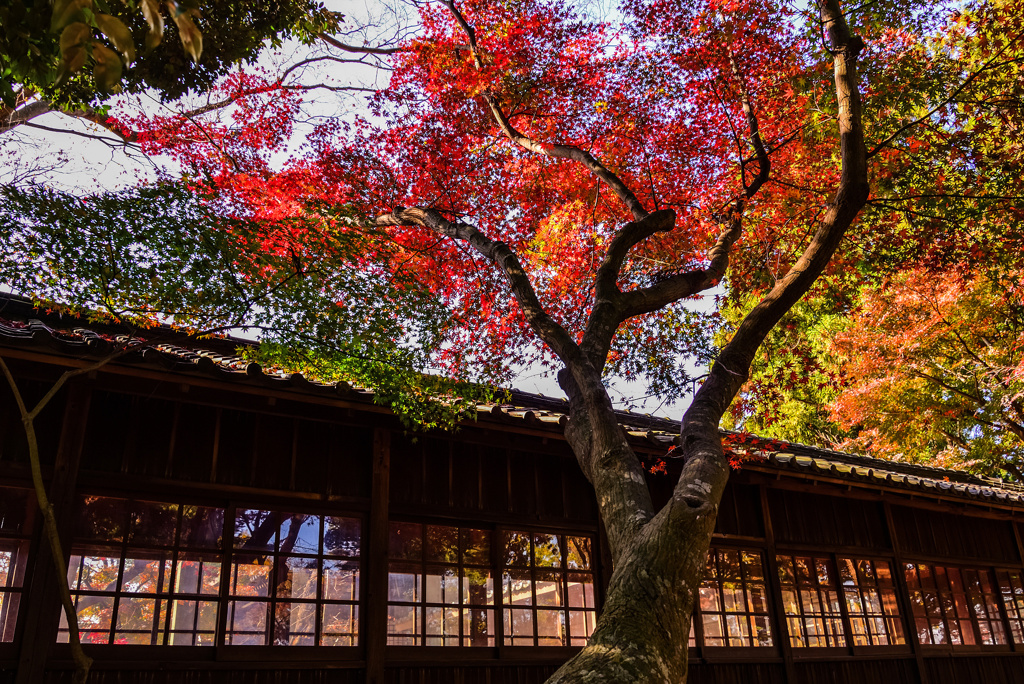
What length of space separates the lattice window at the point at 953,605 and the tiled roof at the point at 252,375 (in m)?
1.45

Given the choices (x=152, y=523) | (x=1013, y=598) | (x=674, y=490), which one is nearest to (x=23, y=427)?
(x=152, y=523)

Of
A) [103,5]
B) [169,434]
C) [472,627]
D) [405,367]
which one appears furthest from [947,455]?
[103,5]

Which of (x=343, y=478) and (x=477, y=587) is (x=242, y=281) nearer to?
(x=343, y=478)

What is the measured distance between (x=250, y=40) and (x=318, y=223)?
212 inches

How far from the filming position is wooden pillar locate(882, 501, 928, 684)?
1080 cm

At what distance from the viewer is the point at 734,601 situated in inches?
370

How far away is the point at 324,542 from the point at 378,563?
0.56 m

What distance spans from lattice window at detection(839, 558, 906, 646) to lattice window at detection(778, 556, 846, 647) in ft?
0.86

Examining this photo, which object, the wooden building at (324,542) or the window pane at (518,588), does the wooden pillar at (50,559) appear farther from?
the window pane at (518,588)

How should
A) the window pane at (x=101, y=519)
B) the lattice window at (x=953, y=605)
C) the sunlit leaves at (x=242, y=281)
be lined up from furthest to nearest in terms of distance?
the lattice window at (x=953, y=605) → the window pane at (x=101, y=519) → the sunlit leaves at (x=242, y=281)

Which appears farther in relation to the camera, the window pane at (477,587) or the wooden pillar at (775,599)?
the wooden pillar at (775,599)

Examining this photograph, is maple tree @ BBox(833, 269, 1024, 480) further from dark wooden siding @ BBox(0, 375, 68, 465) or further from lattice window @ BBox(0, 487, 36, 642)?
lattice window @ BBox(0, 487, 36, 642)

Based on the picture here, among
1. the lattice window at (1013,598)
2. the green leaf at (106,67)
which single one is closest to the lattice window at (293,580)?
the green leaf at (106,67)

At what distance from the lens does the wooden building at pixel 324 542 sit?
568 cm
